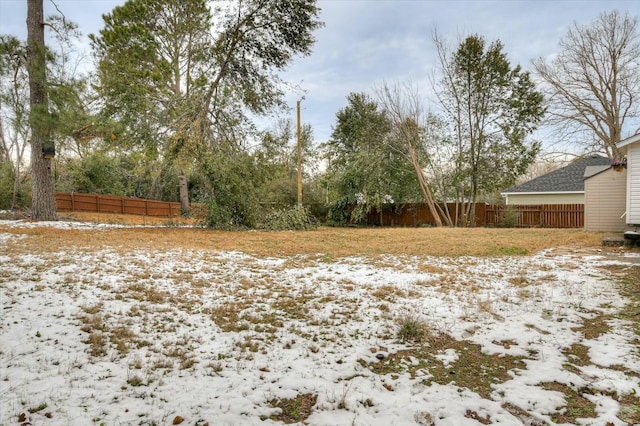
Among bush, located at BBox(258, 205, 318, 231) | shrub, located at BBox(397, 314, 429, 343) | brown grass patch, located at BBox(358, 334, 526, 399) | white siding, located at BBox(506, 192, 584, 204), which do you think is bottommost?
brown grass patch, located at BBox(358, 334, 526, 399)

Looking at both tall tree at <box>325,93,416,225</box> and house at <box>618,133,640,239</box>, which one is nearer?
house at <box>618,133,640,239</box>

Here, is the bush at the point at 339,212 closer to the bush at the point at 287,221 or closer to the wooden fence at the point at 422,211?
the wooden fence at the point at 422,211

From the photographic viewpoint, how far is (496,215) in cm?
1948

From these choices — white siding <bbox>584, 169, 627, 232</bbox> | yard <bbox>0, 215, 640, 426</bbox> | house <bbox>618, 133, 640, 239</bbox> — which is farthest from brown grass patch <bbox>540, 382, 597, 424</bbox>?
white siding <bbox>584, 169, 627, 232</bbox>

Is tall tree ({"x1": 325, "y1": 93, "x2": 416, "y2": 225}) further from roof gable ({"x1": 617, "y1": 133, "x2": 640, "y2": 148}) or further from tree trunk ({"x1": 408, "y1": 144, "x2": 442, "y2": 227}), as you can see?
roof gable ({"x1": 617, "y1": 133, "x2": 640, "y2": 148})

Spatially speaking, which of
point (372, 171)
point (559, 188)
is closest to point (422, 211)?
point (372, 171)

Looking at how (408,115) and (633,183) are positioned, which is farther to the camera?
(408,115)

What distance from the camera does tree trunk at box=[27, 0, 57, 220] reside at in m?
10.4

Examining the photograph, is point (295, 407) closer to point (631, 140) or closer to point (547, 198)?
point (631, 140)

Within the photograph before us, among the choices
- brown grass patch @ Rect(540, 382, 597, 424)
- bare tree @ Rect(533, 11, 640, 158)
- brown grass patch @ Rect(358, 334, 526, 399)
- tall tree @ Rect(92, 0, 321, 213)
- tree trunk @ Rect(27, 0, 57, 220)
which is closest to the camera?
brown grass patch @ Rect(540, 382, 597, 424)

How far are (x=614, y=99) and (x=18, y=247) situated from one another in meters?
24.8

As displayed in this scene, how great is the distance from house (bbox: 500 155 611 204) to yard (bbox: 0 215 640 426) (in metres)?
16.5

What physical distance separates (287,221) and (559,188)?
53.4 ft

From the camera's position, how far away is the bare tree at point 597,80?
1730 centimetres
